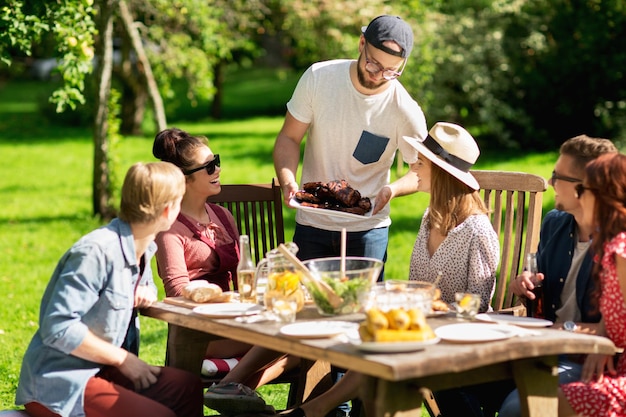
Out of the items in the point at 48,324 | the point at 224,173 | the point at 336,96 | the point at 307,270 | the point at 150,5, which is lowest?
the point at 224,173

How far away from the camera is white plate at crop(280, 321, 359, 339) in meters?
3.10

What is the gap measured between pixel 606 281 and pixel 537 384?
50 centimetres

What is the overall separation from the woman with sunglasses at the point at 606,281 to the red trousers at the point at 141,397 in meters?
1.43

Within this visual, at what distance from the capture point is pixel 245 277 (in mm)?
3781

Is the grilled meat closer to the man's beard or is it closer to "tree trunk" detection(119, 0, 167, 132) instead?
the man's beard

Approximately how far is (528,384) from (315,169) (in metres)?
1.95

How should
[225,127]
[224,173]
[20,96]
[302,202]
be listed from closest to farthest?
[302,202] < [224,173] < [225,127] < [20,96]

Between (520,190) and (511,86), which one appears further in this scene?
(511,86)

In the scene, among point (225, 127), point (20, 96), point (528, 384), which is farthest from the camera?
point (20, 96)

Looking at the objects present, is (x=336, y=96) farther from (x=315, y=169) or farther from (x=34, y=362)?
(x=34, y=362)

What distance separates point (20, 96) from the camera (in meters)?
33.4

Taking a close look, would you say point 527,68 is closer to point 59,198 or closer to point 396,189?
point 59,198

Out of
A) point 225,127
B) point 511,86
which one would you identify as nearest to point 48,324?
point 511,86

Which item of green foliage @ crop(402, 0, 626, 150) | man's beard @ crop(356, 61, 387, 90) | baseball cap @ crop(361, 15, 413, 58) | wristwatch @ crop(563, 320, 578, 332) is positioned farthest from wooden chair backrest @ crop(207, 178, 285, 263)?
green foliage @ crop(402, 0, 626, 150)
